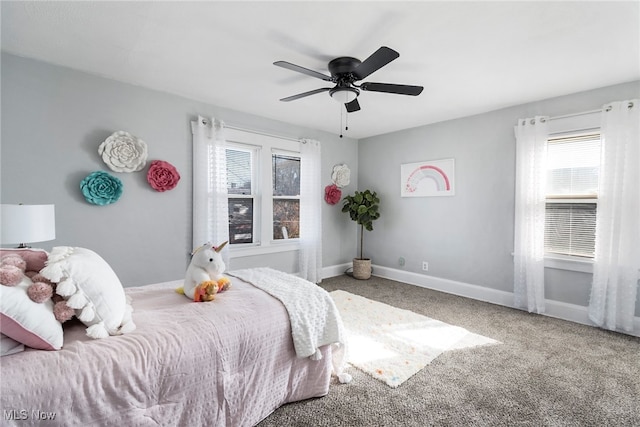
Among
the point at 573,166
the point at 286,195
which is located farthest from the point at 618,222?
the point at 286,195

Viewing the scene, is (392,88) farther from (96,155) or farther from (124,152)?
(96,155)

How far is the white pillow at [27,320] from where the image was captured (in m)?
1.04

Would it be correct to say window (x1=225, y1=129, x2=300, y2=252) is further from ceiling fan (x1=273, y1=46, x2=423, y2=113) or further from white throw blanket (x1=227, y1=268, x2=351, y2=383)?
white throw blanket (x1=227, y1=268, x2=351, y2=383)

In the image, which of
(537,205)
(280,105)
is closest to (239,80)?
(280,105)

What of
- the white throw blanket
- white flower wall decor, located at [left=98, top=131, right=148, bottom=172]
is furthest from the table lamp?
the white throw blanket

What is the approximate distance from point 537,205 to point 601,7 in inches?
78.1

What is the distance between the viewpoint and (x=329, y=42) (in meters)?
2.10

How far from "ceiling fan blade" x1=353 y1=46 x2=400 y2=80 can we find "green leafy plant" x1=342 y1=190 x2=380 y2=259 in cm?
251

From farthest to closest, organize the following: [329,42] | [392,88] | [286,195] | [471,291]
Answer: [286,195] < [471,291] < [392,88] < [329,42]

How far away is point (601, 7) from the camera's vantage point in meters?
1.73

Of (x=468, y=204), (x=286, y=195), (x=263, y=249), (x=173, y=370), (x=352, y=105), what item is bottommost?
(x=173, y=370)

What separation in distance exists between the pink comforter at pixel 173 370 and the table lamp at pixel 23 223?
63 centimetres

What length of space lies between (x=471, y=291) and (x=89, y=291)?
13.1ft

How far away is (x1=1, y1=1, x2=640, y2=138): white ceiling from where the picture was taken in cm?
177
